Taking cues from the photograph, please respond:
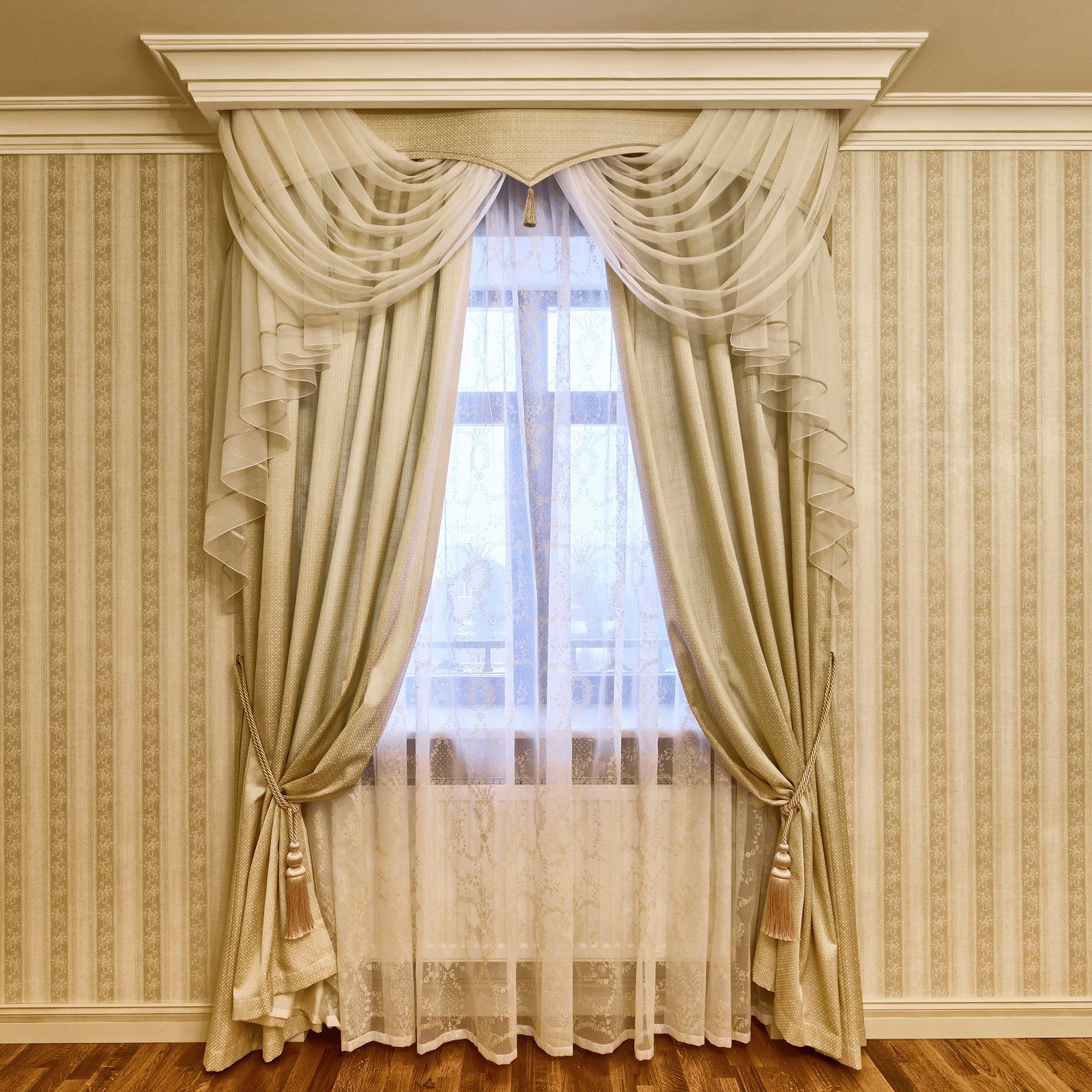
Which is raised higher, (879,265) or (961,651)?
(879,265)

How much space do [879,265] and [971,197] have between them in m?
0.33

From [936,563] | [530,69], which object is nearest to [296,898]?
[936,563]

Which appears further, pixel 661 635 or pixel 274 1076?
pixel 661 635

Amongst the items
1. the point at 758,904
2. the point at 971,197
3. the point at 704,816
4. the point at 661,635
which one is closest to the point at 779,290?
the point at 971,197

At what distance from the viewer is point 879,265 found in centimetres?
224

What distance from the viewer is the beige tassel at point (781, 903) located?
2.05 m

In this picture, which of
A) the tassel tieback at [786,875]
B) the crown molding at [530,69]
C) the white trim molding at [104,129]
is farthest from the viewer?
the white trim molding at [104,129]

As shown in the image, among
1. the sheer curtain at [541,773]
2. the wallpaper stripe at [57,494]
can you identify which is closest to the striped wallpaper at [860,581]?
the wallpaper stripe at [57,494]

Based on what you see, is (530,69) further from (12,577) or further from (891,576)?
(12,577)

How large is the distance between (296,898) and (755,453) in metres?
1.72

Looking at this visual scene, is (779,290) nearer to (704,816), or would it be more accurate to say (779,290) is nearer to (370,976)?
(704,816)

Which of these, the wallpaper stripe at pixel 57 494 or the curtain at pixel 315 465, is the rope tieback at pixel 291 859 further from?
the wallpaper stripe at pixel 57 494

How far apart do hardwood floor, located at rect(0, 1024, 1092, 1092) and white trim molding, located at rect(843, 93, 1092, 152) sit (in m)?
2.57

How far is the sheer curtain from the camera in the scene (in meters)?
2.12
